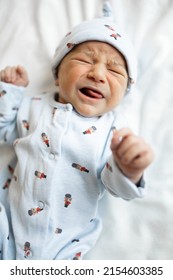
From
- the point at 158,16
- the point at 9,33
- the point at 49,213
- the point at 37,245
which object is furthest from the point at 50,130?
the point at 158,16

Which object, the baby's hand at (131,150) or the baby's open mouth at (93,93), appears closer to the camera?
the baby's hand at (131,150)

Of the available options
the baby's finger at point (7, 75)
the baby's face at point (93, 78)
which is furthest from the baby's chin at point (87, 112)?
the baby's finger at point (7, 75)

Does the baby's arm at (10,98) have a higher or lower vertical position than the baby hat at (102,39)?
lower

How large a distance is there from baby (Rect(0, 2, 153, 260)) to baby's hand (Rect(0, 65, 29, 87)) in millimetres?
55

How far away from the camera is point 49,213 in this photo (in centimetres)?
114

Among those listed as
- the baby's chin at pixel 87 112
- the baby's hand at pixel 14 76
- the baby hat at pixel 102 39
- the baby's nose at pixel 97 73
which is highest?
the baby hat at pixel 102 39

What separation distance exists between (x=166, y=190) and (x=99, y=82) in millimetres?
441

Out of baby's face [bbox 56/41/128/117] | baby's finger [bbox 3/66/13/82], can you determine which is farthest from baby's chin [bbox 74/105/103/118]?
baby's finger [bbox 3/66/13/82]

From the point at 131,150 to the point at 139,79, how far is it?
60 centimetres

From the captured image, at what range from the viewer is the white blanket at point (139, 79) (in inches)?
48.9

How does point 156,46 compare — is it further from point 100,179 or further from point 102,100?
point 100,179

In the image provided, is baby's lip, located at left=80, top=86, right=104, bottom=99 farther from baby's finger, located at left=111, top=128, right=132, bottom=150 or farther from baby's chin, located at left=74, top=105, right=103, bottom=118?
baby's finger, located at left=111, top=128, right=132, bottom=150

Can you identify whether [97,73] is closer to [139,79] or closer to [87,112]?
[87,112]

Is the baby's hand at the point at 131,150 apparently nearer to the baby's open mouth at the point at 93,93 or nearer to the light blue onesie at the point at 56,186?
the light blue onesie at the point at 56,186
